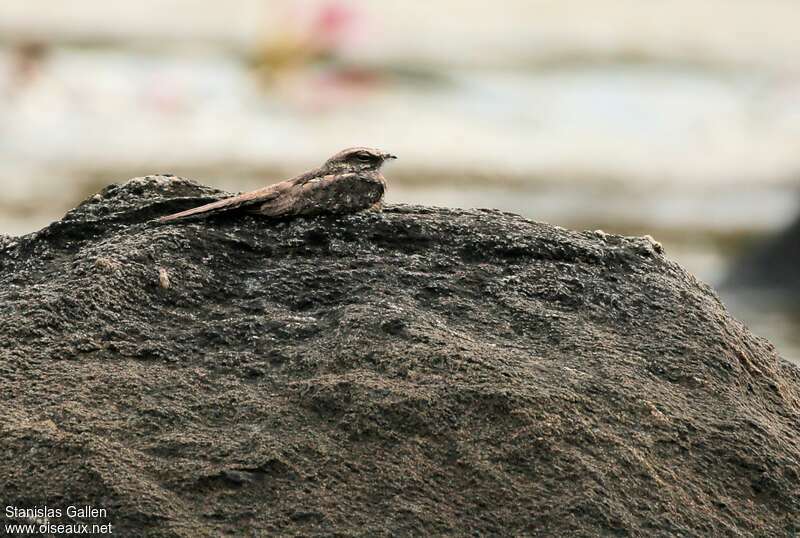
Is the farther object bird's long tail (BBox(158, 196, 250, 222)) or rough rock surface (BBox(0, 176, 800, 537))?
bird's long tail (BBox(158, 196, 250, 222))

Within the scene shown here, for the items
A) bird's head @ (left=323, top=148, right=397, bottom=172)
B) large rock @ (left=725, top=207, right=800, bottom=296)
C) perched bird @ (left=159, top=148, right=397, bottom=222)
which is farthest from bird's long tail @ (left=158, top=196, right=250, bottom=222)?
large rock @ (left=725, top=207, right=800, bottom=296)

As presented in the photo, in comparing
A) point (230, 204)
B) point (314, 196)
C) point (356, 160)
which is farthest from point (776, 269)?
point (230, 204)

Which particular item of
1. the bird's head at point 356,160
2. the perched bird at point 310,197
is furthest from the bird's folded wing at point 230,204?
the bird's head at point 356,160

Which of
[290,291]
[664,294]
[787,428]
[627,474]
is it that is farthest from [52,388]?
[787,428]

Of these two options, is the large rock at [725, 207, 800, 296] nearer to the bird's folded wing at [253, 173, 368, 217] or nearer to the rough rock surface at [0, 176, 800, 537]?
the rough rock surface at [0, 176, 800, 537]

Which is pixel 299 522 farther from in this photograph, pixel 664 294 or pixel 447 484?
pixel 664 294

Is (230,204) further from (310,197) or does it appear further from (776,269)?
(776,269)
